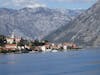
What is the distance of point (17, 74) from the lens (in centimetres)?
8956

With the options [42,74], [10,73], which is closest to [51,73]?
[42,74]

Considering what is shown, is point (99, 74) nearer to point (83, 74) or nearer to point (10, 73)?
point (83, 74)

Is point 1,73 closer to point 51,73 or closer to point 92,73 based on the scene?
point 51,73

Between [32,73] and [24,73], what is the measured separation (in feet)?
5.43

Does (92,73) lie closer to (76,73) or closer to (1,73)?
(76,73)

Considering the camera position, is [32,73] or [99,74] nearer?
[99,74]

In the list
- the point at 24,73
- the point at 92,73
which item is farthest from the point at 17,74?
the point at 92,73

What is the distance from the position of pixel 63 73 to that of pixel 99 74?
8.82m

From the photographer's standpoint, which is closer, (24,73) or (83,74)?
(83,74)

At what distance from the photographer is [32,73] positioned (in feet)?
294

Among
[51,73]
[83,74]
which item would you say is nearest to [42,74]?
[51,73]

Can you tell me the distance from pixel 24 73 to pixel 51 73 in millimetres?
4950

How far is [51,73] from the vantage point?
88.7 metres

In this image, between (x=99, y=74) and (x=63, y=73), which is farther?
(x=63, y=73)
